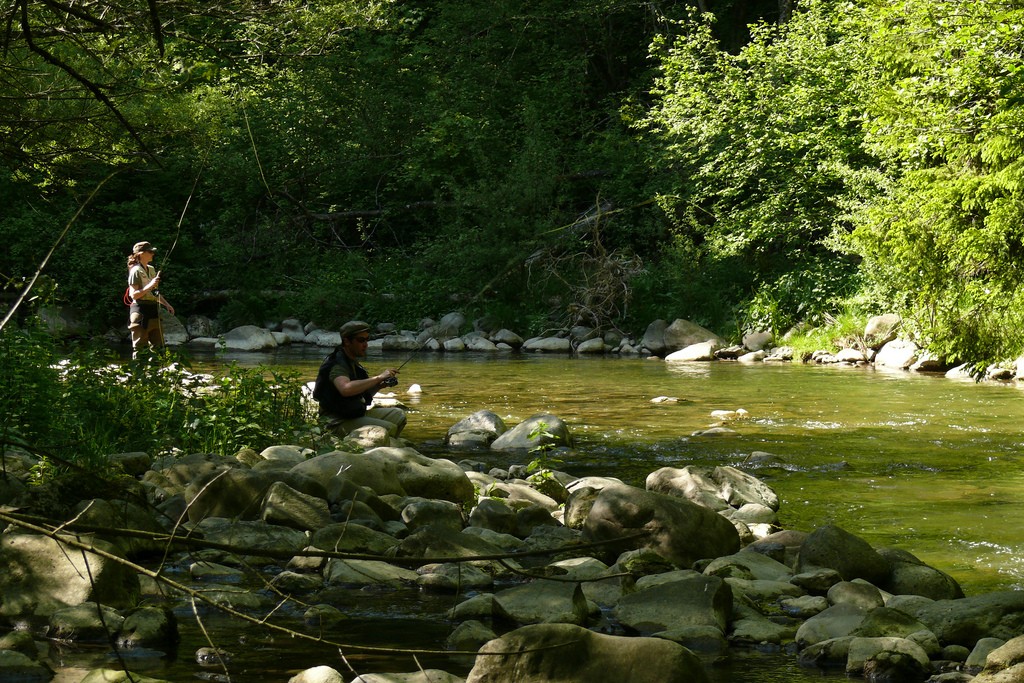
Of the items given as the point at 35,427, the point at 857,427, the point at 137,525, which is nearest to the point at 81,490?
the point at 137,525

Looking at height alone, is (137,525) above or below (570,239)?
below

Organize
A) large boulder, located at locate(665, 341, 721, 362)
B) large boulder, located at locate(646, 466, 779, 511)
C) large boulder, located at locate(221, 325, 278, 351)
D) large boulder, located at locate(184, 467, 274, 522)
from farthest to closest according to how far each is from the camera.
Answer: large boulder, located at locate(221, 325, 278, 351), large boulder, located at locate(665, 341, 721, 362), large boulder, located at locate(646, 466, 779, 511), large boulder, located at locate(184, 467, 274, 522)

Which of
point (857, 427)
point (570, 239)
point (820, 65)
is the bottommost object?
point (857, 427)

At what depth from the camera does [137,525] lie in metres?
5.68

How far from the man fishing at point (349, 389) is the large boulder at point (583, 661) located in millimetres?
4972

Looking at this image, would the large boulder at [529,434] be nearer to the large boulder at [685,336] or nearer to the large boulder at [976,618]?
the large boulder at [976,618]

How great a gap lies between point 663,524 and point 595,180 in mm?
20872

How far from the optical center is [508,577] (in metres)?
5.64

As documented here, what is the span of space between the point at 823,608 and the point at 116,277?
21.2m

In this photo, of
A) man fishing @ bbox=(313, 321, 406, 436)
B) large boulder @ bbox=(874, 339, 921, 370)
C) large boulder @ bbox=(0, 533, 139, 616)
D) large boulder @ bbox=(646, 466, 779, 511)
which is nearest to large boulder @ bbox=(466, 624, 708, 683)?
large boulder @ bbox=(0, 533, 139, 616)

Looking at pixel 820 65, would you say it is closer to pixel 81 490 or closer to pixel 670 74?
pixel 670 74

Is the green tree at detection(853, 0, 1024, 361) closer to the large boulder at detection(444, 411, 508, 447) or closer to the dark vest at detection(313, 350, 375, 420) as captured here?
the large boulder at detection(444, 411, 508, 447)

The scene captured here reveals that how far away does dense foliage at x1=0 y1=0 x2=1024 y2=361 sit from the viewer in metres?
14.2

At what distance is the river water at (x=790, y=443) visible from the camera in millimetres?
5215
